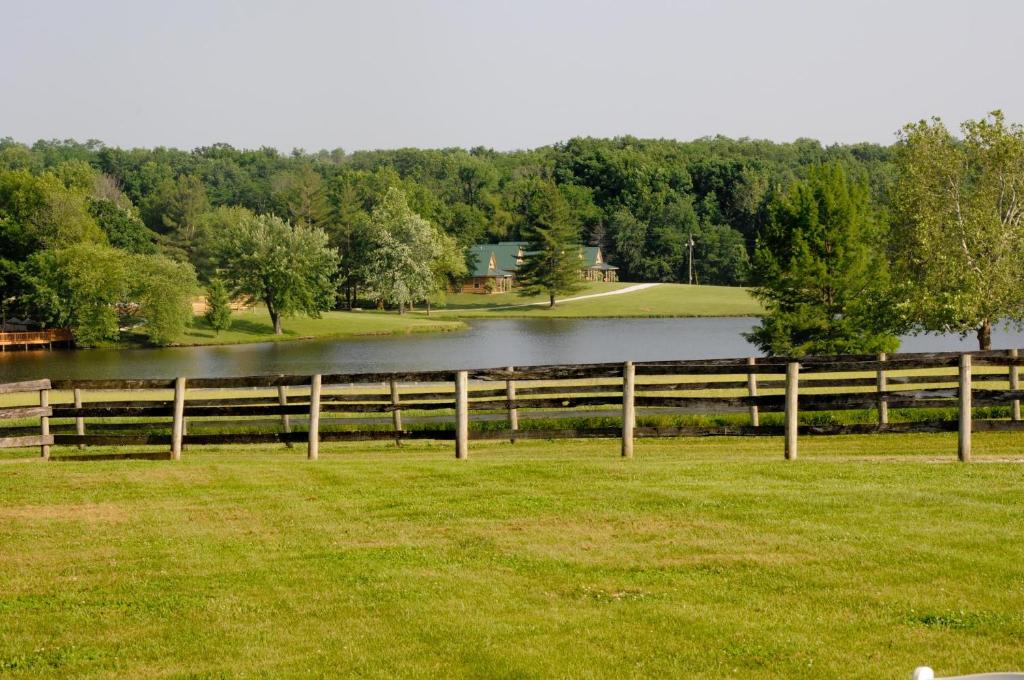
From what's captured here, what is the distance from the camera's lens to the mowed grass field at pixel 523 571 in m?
7.27

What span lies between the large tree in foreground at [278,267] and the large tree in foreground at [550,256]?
33992mm

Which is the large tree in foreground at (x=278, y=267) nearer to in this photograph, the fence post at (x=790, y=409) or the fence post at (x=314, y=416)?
the fence post at (x=314, y=416)

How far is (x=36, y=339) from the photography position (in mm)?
83625

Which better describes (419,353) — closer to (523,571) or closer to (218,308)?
(218,308)

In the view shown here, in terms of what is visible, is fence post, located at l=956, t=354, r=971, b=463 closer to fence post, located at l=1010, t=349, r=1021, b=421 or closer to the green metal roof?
fence post, located at l=1010, t=349, r=1021, b=421

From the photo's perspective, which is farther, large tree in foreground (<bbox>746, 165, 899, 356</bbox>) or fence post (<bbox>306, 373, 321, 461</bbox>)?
large tree in foreground (<bbox>746, 165, 899, 356</bbox>)

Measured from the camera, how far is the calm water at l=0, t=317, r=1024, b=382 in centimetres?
6200

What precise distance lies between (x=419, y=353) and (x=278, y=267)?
22277 millimetres

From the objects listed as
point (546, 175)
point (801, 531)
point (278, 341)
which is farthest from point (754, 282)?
point (546, 175)

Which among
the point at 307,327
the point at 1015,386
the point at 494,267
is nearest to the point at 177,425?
the point at 1015,386

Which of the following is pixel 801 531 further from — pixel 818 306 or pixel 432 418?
pixel 818 306

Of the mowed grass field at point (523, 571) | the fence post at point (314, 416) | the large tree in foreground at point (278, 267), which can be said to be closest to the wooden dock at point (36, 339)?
the large tree in foreground at point (278, 267)

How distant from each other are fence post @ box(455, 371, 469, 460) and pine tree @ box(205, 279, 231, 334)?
7335 centimetres

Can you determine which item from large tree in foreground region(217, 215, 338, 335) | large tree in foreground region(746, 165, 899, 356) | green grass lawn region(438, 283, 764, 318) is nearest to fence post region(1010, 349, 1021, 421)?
large tree in foreground region(746, 165, 899, 356)
